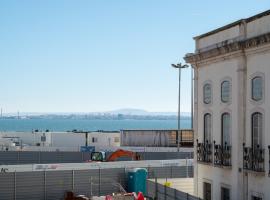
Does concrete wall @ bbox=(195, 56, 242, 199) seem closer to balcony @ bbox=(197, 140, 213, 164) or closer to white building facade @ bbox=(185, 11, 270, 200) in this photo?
white building facade @ bbox=(185, 11, 270, 200)

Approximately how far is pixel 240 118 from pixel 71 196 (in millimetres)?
11245

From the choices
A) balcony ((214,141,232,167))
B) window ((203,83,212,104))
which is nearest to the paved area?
window ((203,83,212,104))

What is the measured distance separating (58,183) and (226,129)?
12276 millimetres

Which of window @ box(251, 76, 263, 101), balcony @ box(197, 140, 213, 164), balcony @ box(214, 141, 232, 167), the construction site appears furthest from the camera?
the construction site

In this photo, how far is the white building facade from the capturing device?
22.5 m

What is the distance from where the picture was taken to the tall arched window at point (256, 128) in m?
22.8

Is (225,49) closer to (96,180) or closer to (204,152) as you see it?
(204,152)

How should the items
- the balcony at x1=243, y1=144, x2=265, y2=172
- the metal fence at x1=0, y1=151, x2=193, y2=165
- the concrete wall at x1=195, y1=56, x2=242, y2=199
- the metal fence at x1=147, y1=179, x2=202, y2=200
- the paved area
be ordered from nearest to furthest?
the balcony at x1=243, y1=144, x2=265, y2=172 < the concrete wall at x1=195, y1=56, x2=242, y2=199 < the metal fence at x1=147, y1=179, x2=202, y2=200 < the paved area < the metal fence at x1=0, y1=151, x2=193, y2=165

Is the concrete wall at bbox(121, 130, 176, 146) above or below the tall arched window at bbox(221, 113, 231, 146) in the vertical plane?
below

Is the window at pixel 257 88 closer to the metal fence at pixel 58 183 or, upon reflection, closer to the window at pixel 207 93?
the window at pixel 207 93

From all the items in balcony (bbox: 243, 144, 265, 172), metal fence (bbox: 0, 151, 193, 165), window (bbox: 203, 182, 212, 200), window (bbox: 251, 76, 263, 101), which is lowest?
window (bbox: 203, 182, 212, 200)

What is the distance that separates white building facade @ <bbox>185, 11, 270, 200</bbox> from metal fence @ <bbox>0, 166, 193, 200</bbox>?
23.6ft

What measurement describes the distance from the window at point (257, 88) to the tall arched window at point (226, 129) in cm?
223

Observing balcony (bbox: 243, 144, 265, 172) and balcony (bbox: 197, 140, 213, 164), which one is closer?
balcony (bbox: 243, 144, 265, 172)
